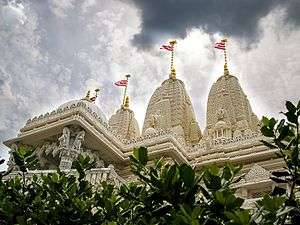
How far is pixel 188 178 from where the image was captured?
4.18 metres

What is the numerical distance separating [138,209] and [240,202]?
1.34 m

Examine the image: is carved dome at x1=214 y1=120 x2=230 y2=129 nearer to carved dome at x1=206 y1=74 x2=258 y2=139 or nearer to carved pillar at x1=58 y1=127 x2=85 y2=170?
carved dome at x1=206 y1=74 x2=258 y2=139

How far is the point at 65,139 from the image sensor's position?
17766 millimetres

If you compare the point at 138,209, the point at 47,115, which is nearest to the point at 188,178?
the point at 138,209

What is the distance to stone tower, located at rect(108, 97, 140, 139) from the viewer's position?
32500 mm

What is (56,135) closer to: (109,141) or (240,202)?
(109,141)

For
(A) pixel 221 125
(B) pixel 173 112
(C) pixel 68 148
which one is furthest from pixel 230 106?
(C) pixel 68 148

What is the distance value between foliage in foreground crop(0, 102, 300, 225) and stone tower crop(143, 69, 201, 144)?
21541 millimetres

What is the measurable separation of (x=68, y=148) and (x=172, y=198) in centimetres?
1349

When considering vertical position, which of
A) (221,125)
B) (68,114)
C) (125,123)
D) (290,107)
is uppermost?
(125,123)

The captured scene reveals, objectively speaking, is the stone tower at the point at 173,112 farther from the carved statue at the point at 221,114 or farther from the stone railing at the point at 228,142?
the stone railing at the point at 228,142

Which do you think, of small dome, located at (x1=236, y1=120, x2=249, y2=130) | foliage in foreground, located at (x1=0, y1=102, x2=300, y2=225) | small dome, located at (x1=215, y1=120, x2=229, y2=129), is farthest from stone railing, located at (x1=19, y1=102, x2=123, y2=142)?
foliage in foreground, located at (x1=0, y1=102, x2=300, y2=225)

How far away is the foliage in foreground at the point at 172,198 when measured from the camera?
372 cm

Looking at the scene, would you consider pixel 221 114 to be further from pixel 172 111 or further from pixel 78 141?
pixel 78 141
